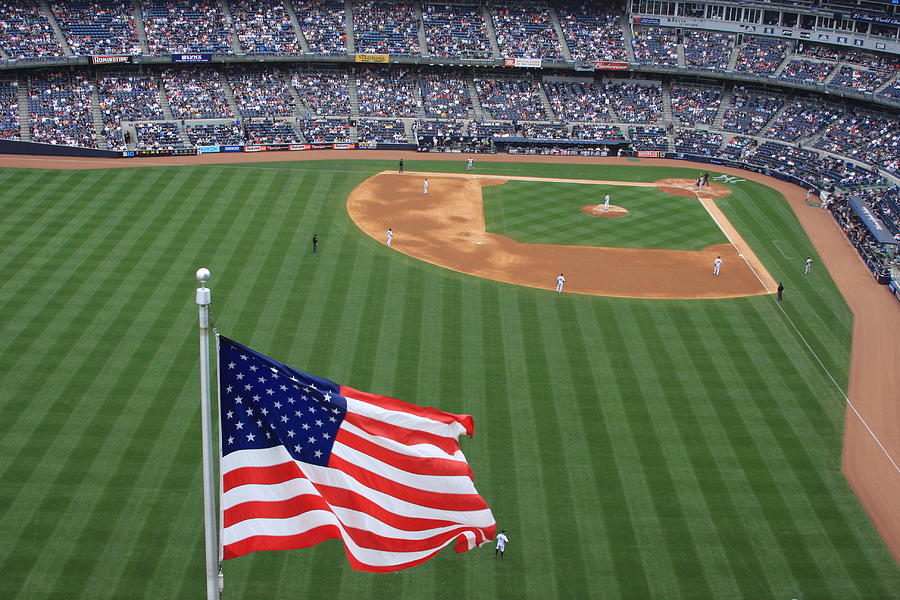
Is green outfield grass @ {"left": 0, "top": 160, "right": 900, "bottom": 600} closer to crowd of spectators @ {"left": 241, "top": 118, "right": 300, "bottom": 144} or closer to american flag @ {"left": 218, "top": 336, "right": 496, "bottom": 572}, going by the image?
american flag @ {"left": 218, "top": 336, "right": 496, "bottom": 572}

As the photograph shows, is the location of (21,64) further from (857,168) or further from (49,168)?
(857,168)

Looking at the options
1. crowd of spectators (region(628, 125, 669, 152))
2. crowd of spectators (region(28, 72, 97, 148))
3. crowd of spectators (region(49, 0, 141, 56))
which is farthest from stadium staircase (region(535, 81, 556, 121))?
crowd of spectators (region(28, 72, 97, 148))

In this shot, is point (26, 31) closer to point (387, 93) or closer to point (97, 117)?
point (97, 117)

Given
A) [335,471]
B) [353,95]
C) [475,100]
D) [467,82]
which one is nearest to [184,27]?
[353,95]

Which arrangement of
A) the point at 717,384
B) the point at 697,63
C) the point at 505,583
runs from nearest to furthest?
the point at 505,583 < the point at 717,384 < the point at 697,63

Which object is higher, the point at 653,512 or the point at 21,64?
the point at 21,64

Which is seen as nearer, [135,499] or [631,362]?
[135,499]

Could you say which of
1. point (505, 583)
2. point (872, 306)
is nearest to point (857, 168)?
point (872, 306)
